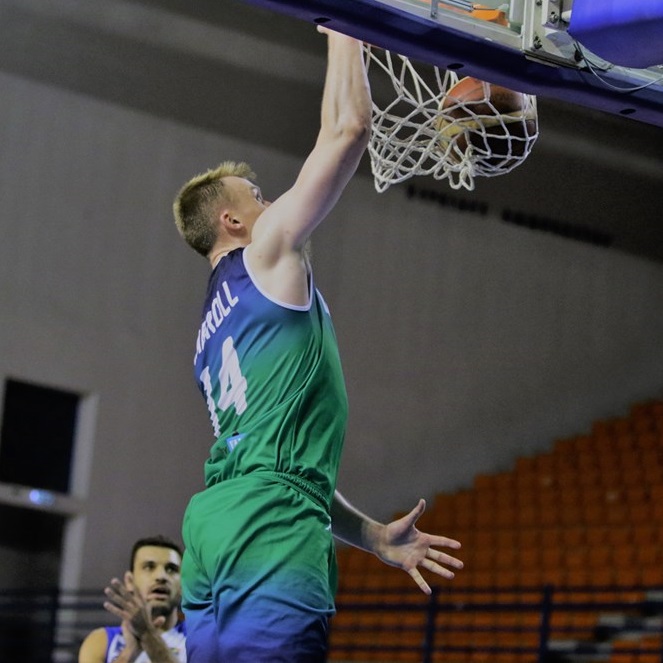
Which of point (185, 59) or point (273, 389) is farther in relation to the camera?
point (185, 59)

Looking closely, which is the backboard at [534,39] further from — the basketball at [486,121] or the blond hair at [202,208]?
the blond hair at [202,208]

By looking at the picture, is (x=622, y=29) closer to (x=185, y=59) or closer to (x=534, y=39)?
(x=534, y=39)

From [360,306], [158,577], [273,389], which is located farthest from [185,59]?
[273,389]

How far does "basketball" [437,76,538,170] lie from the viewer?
4301 mm

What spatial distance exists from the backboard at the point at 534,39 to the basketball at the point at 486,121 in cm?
29

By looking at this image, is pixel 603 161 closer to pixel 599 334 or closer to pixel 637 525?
pixel 599 334

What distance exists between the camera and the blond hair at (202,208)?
152 inches

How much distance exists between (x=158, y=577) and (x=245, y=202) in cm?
271

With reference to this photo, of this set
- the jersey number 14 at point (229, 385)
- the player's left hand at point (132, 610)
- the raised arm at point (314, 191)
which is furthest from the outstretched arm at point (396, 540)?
the player's left hand at point (132, 610)

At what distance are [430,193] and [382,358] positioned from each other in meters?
1.90

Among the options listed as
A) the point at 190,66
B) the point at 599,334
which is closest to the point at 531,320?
the point at 599,334

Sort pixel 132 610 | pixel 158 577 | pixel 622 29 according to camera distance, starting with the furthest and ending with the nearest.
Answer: pixel 158 577, pixel 132 610, pixel 622 29

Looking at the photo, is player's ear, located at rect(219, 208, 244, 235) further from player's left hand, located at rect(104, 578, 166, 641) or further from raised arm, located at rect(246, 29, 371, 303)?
player's left hand, located at rect(104, 578, 166, 641)

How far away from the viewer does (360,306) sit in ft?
48.6
